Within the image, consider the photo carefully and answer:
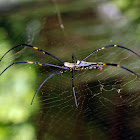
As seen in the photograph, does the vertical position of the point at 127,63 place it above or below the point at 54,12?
below

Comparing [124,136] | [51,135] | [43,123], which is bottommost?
[124,136]

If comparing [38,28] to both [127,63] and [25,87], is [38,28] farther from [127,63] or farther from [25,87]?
[127,63]

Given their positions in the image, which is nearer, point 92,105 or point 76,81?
point 92,105

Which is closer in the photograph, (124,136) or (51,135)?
(124,136)

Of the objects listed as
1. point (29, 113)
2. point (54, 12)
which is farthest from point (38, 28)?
point (29, 113)

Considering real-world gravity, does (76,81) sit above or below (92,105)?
above

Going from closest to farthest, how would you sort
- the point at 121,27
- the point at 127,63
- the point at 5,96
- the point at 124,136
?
1. the point at 124,136
2. the point at 5,96
3. the point at 127,63
4. the point at 121,27

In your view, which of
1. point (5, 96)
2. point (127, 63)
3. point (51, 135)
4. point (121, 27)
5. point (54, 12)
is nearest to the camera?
point (51, 135)
